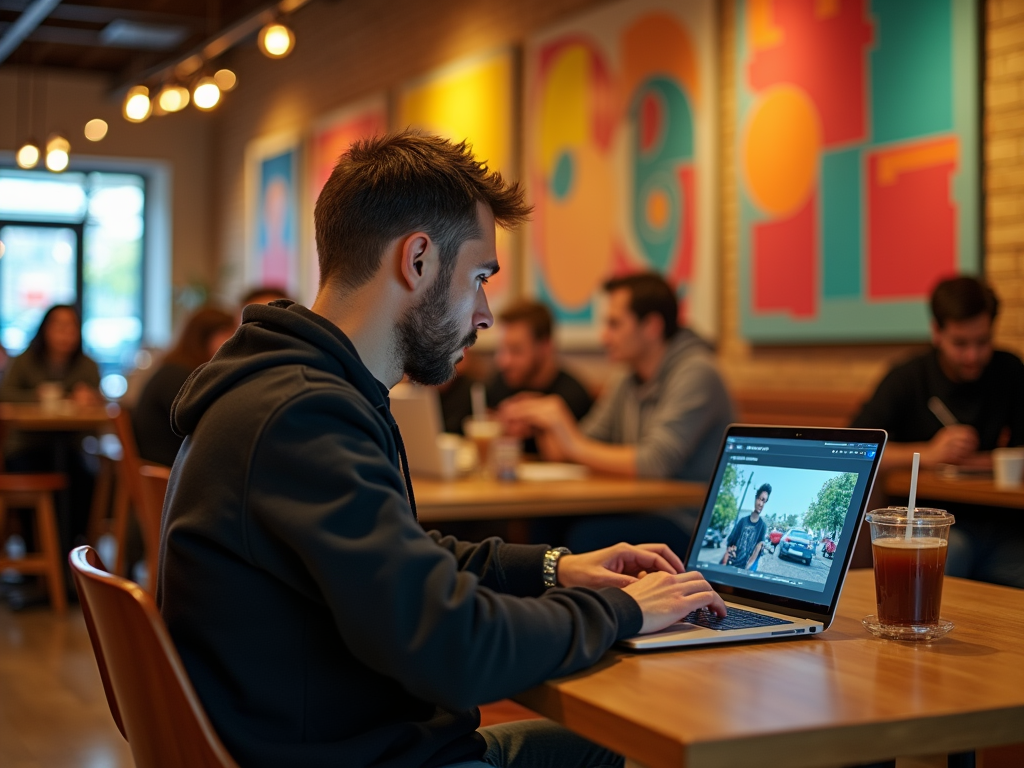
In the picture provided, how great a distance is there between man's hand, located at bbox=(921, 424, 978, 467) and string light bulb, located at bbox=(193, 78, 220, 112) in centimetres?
388

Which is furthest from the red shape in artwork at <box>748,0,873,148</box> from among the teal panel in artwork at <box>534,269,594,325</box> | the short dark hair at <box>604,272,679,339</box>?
the teal panel in artwork at <box>534,269,594,325</box>

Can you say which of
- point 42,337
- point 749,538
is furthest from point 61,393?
point 749,538

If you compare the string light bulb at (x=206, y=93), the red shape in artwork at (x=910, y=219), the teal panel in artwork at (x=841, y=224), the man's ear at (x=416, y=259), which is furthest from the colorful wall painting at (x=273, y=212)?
the man's ear at (x=416, y=259)

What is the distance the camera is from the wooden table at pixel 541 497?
122 inches

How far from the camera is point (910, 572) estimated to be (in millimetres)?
1436

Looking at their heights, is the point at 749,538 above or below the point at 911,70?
below

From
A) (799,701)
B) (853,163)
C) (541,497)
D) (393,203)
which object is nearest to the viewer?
(799,701)

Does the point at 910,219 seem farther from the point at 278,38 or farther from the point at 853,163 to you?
the point at 278,38

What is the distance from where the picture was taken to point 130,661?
1.20 metres

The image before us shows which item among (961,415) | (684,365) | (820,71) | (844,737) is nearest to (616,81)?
(820,71)

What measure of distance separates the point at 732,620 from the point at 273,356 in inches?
25.9

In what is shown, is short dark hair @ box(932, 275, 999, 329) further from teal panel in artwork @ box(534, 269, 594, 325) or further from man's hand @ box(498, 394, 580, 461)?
teal panel in artwork @ box(534, 269, 594, 325)

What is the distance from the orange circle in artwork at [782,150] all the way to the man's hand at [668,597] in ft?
11.9

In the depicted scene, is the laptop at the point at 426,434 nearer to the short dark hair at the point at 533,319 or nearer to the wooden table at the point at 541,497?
the wooden table at the point at 541,497
